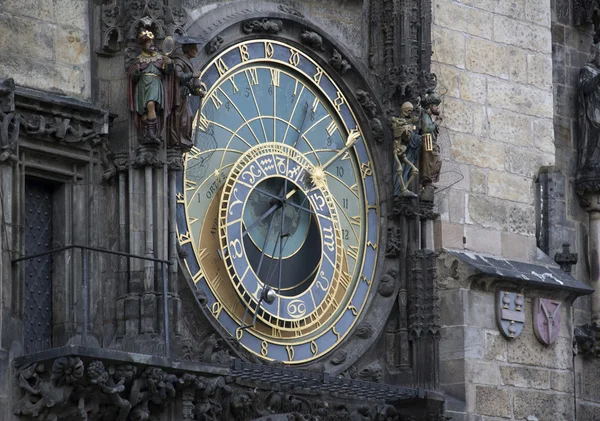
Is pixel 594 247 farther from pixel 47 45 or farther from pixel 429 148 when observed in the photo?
pixel 47 45

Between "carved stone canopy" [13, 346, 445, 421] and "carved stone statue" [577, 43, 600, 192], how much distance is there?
4.45 meters

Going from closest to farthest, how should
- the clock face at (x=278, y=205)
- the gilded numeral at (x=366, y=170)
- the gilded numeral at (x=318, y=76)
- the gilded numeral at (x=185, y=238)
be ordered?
the gilded numeral at (x=185, y=238) → the clock face at (x=278, y=205) → the gilded numeral at (x=318, y=76) → the gilded numeral at (x=366, y=170)

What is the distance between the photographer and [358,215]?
18.5m

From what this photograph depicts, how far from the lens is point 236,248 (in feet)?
56.9

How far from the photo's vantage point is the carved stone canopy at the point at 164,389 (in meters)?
15.4

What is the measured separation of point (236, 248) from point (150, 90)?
1597 millimetres

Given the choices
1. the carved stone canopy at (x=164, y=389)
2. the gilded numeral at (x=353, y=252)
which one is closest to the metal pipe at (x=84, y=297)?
the carved stone canopy at (x=164, y=389)

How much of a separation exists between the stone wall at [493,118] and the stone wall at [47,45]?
387 cm

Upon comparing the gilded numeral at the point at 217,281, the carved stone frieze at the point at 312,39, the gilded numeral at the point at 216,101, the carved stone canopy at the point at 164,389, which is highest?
the carved stone frieze at the point at 312,39

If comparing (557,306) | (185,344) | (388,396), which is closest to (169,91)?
(185,344)

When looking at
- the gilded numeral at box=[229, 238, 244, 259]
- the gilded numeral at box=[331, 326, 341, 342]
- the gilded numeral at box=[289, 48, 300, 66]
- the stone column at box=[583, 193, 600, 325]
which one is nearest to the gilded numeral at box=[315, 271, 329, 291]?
the gilded numeral at box=[331, 326, 341, 342]

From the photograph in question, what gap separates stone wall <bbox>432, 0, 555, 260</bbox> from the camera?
19.3 metres

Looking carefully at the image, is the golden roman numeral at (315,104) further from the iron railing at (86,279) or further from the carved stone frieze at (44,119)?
the iron railing at (86,279)

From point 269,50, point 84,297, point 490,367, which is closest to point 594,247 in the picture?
point 490,367
